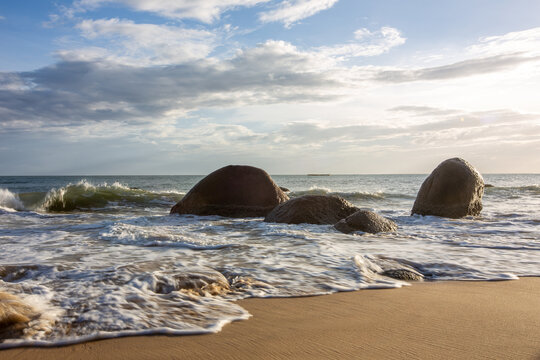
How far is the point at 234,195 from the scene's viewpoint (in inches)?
376

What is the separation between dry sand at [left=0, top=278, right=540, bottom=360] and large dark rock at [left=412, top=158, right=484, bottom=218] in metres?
6.53

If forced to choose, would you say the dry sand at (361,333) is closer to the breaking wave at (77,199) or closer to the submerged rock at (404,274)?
the submerged rock at (404,274)

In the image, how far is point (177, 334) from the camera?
223 cm

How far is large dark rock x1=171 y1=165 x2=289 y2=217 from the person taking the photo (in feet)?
30.9

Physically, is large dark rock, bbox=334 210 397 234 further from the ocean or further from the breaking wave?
the breaking wave

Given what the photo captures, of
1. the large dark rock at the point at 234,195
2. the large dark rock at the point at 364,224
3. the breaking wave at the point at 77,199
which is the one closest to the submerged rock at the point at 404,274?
the large dark rock at the point at 364,224

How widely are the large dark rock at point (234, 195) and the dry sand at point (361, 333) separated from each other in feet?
21.0

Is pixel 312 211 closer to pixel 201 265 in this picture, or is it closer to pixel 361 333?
pixel 201 265

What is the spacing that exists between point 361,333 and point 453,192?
318 inches

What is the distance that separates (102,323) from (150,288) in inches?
28.7

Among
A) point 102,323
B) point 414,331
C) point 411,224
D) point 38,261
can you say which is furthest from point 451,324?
point 411,224

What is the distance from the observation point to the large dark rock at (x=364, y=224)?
6645 millimetres

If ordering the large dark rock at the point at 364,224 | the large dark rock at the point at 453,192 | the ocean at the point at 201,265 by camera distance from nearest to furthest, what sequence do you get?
the ocean at the point at 201,265
the large dark rock at the point at 364,224
the large dark rock at the point at 453,192

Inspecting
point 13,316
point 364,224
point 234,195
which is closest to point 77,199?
point 234,195
